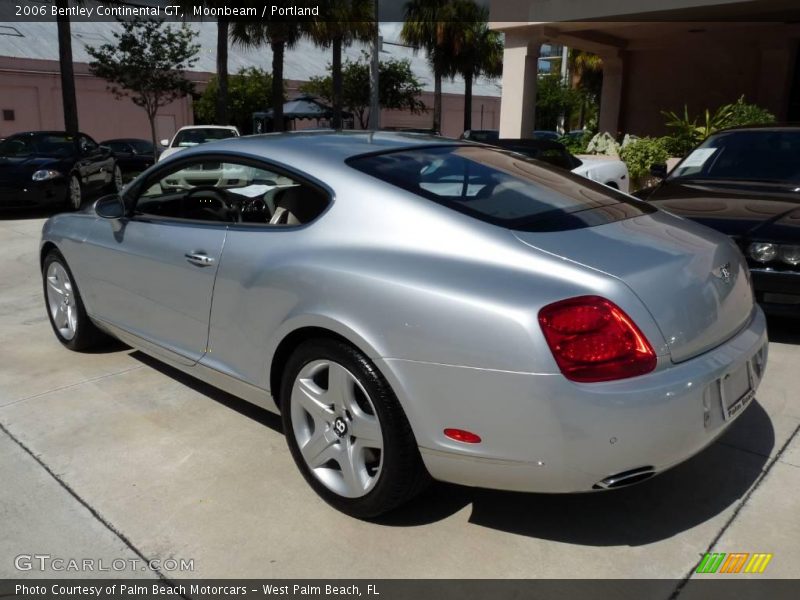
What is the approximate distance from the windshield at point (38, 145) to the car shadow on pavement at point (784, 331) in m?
11.2

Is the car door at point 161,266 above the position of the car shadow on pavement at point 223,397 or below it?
above

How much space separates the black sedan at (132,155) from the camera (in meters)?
19.5

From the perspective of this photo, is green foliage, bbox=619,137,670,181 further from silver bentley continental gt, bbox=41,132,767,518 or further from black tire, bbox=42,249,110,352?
black tire, bbox=42,249,110,352

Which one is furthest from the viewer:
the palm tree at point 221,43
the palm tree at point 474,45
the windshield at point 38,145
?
the palm tree at point 474,45

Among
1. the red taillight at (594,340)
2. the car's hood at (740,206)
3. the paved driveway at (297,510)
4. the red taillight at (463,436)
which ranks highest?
the car's hood at (740,206)

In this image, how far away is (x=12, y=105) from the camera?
2861cm

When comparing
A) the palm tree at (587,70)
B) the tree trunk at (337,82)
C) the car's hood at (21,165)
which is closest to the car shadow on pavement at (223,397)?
the car's hood at (21,165)

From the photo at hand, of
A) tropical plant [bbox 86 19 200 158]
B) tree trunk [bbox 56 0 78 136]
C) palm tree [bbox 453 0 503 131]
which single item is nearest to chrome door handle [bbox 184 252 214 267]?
tree trunk [bbox 56 0 78 136]

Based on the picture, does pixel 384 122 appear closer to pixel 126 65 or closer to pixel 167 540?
pixel 126 65

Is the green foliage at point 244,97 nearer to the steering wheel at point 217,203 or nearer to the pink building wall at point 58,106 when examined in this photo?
the pink building wall at point 58,106

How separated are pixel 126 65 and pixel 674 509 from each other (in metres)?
24.6

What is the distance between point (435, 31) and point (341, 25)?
9426 millimetres

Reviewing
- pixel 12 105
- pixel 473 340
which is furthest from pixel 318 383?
pixel 12 105

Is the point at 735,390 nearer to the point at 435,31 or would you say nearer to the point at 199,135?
the point at 199,135
